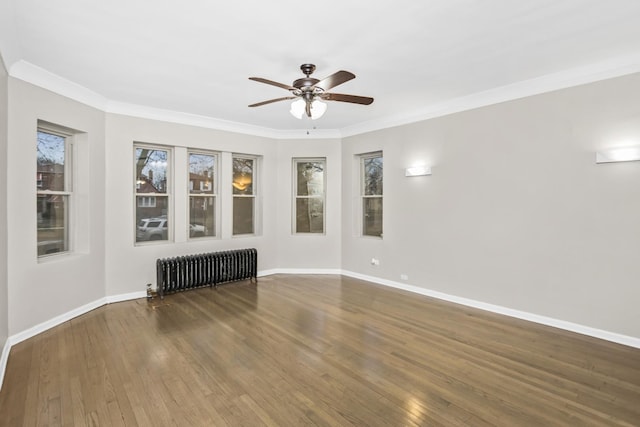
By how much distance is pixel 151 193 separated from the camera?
5.09m

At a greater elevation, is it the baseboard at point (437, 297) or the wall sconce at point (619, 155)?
the wall sconce at point (619, 155)

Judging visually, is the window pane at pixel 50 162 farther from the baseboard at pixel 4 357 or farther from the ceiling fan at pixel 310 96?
the ceiling fan at pixel 310 96

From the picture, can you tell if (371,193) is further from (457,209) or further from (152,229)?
(152,229)

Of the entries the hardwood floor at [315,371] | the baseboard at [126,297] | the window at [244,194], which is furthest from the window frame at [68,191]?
the window at [244,194]

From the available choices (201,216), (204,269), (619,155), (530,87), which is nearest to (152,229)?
(201,216)

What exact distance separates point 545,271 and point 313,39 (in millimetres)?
3603

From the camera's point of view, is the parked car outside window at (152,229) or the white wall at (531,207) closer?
the white wall at (531,207)

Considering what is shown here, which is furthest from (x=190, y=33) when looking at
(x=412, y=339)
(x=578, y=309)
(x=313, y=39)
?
(x=578, y=309)

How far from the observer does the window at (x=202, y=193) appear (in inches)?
218

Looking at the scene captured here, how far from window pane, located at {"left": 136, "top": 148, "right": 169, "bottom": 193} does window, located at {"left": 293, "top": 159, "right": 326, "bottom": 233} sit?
239cm

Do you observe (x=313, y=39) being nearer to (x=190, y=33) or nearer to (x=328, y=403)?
(x=190, y=33)

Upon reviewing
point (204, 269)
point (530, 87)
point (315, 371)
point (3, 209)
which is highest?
point (530, 87)

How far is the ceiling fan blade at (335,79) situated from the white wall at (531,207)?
98.9 inches

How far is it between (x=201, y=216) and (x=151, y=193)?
90 centimetres
